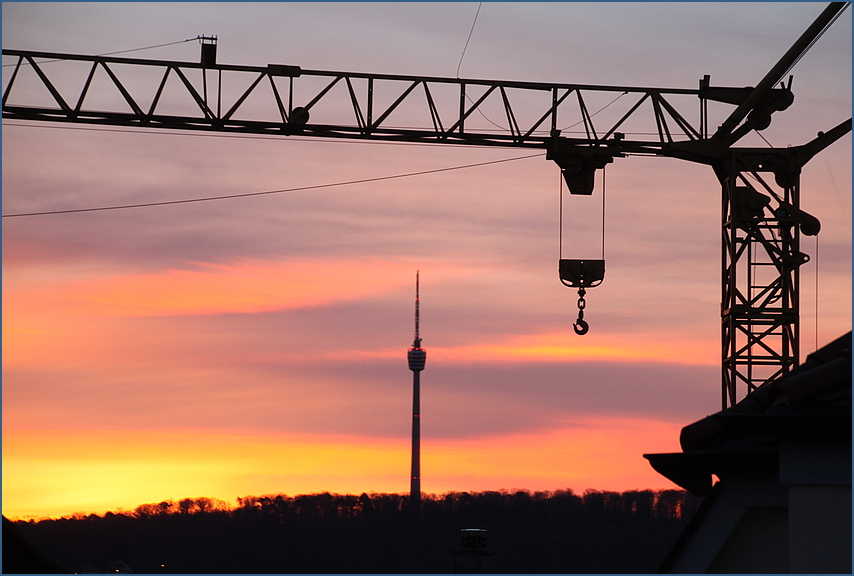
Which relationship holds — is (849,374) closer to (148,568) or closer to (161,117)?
(161,117)

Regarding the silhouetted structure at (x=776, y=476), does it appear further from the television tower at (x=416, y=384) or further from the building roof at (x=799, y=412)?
the television tower at (x=416, y=384)

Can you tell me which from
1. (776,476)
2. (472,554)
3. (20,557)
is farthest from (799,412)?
(472,554)

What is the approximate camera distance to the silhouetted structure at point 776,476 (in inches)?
313

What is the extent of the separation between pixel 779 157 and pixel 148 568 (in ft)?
191

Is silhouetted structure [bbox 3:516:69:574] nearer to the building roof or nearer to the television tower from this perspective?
the building roof

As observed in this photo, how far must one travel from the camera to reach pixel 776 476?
367 inches

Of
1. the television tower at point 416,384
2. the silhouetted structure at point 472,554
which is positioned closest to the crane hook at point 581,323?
the silhouetted structure at point 472,554

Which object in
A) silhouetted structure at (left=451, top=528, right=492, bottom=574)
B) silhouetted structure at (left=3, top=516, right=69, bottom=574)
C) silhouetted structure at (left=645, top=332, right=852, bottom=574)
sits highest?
silhouetted structure at (left=645, top=332, right=852, bottom=574)

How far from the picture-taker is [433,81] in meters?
25.9

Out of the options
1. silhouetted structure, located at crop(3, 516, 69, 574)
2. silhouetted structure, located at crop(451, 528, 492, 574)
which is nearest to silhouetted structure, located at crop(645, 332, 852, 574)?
silhouetted structure, located at crop(3, 516, 69, 574)

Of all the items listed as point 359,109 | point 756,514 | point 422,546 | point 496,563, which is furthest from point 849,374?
point 496,563

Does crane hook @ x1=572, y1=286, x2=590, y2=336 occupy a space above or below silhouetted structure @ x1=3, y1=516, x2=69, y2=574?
above

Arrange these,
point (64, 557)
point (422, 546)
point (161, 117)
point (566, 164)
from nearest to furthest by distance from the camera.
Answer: point (161, 117) → point (566, 164) → point (422, 546) → point (64, 557)

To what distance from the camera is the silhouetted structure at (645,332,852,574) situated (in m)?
7.96
